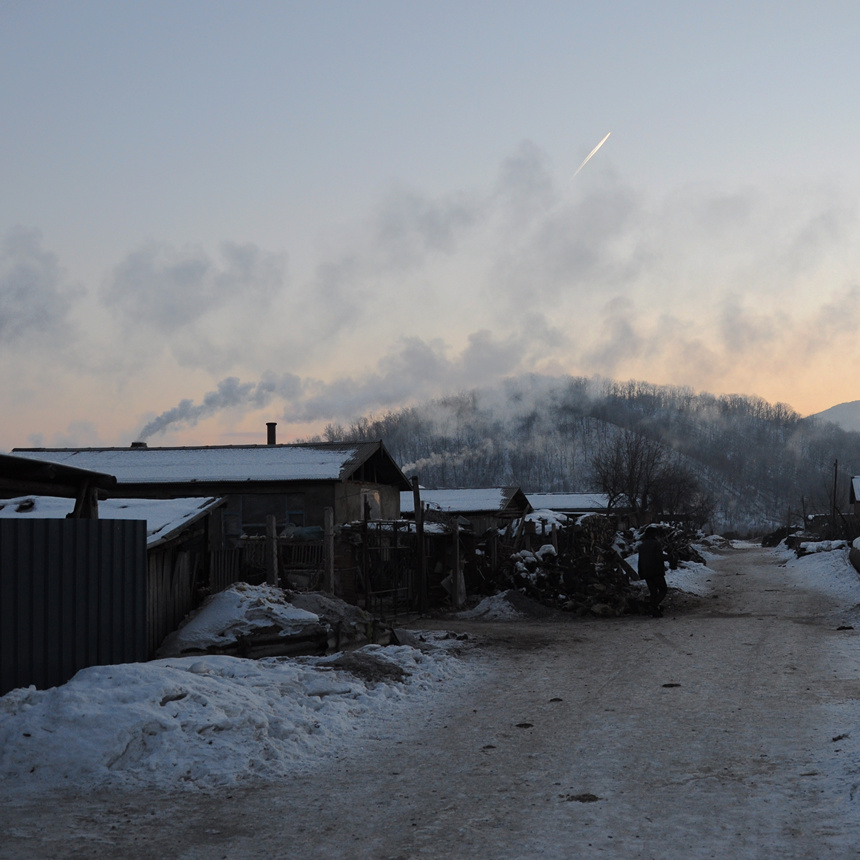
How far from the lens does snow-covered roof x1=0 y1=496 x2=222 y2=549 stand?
521 inches

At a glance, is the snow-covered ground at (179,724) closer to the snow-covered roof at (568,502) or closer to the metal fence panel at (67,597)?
the metal fence panel at (67,597)

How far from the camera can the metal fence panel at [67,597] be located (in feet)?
27.1

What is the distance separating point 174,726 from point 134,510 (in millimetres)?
7614

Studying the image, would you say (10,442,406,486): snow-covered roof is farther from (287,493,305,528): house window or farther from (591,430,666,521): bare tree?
(591,430,666,521): bare tree

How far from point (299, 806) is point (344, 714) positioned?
280cm

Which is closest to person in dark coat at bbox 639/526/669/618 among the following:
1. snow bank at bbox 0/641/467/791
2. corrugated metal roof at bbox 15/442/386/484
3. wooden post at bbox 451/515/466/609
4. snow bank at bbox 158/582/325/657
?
wooden post at bbox 451/515/466/609

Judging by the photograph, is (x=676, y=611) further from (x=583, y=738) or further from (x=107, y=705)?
(x=107, y=705)

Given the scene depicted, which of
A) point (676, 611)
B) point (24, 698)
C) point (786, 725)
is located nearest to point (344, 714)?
point (24, 698)

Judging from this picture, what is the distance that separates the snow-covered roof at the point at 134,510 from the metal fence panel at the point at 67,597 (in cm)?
285

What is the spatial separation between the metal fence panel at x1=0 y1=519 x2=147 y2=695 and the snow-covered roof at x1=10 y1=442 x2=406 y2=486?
51.4 ft

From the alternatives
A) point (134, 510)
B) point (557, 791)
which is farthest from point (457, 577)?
point (557, 791)

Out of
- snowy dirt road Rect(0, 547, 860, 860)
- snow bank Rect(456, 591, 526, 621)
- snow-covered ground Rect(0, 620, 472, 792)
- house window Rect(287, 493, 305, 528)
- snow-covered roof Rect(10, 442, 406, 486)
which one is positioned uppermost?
snow-covered roof Rect(10, 442, 406, 486)

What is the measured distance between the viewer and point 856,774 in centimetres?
623

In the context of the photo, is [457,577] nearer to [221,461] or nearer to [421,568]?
[421,568]
